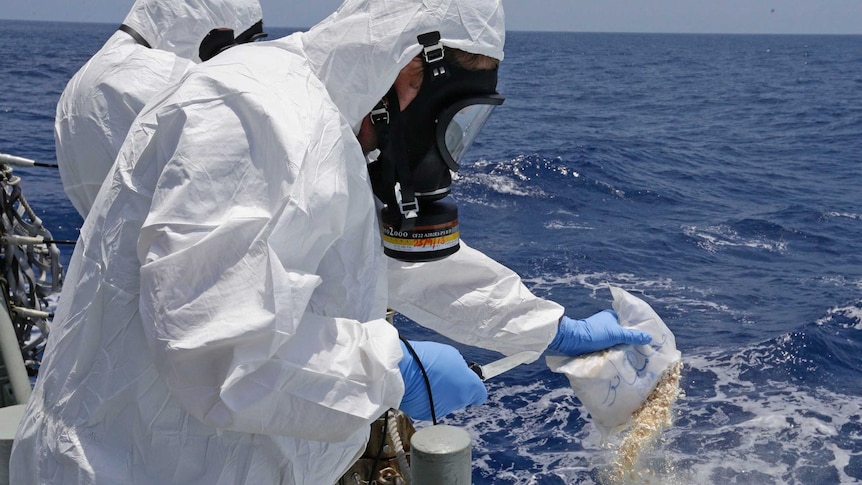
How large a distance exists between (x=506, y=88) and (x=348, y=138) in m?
26.3

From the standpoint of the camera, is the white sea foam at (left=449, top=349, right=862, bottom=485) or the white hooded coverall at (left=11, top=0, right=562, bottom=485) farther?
the white sea foam at (left=449, top=349, right=862, bottom=485)

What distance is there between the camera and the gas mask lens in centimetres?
168

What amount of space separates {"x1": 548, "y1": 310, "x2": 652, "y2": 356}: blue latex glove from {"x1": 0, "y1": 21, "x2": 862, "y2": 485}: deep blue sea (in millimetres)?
1738

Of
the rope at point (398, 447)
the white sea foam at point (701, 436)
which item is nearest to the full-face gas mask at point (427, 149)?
the rope at point (398, 447)

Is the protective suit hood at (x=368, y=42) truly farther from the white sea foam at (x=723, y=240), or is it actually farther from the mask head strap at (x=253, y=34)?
the white sea foam at (x=723, y=240)

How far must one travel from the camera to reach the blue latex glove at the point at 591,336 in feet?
8.17

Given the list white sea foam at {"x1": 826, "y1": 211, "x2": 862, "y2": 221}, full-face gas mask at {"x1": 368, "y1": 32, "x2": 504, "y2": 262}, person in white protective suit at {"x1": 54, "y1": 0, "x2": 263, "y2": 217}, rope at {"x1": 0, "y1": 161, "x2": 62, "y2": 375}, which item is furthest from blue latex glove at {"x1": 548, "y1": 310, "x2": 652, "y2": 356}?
white sea foam at {"x1": 826, "y1": 211, "x2": 862, "y2": 221}

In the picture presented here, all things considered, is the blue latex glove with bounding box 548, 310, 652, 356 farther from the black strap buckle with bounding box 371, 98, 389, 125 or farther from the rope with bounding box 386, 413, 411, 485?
the black strap buckle with bounding box 371, 98, 389, 125

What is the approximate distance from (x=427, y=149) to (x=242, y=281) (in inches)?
26.6

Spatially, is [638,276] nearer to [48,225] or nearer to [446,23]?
[48,225]

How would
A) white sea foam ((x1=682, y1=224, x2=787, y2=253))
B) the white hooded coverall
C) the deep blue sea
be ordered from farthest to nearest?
white sea foam ((x1=682, y1=224, x2=787, y2=253))
the deep blue sea
the white hooded coverall

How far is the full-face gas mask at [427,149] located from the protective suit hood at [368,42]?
0.04 m

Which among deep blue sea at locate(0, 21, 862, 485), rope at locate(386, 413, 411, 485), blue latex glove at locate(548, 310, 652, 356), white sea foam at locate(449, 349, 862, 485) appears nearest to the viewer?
rope at locate(386, 413, 411, 485)

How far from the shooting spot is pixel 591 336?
2523mm
